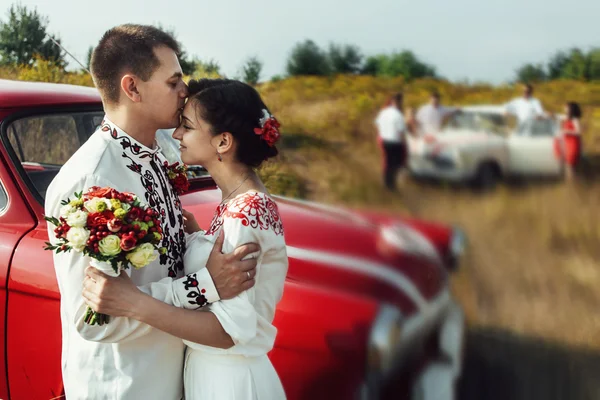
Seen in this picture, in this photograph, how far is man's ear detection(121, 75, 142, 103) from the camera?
143 centimetres

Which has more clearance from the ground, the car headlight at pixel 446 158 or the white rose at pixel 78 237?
the car headlight at pixel 446 158

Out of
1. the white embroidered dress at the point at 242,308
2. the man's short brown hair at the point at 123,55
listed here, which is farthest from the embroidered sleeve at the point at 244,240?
the man's short brown hair at the point at 123,55

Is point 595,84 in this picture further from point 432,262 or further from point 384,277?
point 384,277

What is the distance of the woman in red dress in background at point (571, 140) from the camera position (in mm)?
843

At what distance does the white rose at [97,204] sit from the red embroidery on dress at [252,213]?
25 centimetres

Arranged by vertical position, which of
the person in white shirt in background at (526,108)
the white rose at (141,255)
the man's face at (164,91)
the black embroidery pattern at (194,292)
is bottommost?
the black embroidery pattern at (194,292)

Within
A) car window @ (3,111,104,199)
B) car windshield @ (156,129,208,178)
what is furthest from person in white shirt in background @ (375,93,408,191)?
car windshield @ (156,129,208,178)

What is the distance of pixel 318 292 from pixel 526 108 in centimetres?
102

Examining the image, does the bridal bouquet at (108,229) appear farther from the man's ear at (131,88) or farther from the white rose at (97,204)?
the man's ear at (131,88)

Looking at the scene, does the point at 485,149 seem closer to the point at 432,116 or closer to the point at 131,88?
the point at 432,116

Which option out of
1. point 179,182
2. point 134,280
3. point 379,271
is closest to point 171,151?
point 179,182

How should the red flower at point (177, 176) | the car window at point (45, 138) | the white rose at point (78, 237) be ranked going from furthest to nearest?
the car window at point (45, 138)
the red flower at point (177, 176)
the white rose at point (78, 237)

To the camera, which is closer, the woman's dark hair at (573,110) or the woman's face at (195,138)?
the woman's dark hair at (573,110)

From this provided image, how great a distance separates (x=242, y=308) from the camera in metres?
1.38
